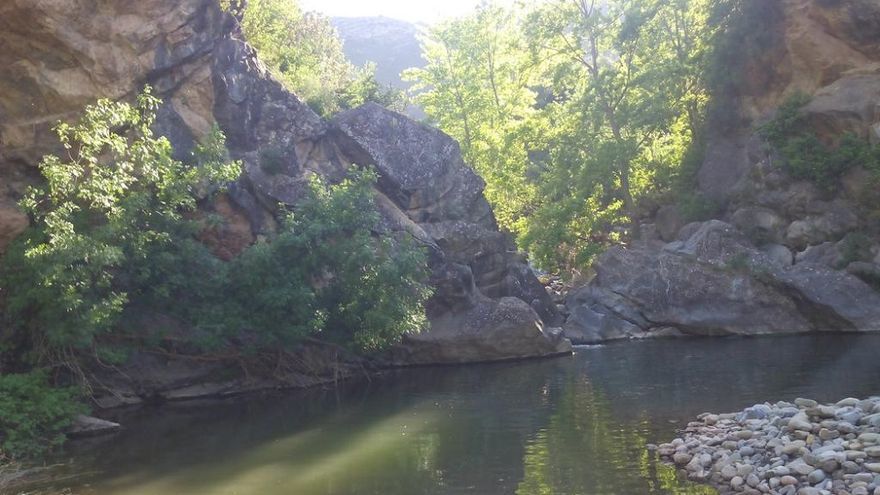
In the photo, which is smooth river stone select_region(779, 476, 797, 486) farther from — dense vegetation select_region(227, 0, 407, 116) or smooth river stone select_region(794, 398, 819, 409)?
dense vegetation select_region(227, 0, 407, 116)

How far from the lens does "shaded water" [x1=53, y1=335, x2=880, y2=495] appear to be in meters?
14.0

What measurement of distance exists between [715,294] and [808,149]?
7.47 m

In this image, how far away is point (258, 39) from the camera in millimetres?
37844

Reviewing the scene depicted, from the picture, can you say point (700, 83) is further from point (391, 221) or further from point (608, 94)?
point (391, 221)

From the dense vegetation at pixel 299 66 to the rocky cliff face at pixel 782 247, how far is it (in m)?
14.0

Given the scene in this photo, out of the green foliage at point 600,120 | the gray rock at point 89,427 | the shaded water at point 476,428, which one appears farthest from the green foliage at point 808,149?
the gray rock at point 89,427

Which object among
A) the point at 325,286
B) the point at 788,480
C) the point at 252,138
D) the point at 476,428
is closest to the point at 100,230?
the point at 325,286

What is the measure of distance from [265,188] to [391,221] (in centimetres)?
475

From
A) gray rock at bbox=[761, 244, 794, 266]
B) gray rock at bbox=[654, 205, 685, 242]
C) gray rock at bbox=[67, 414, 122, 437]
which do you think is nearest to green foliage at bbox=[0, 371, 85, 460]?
gray rock at bbox=[67, 414, 122, 437]

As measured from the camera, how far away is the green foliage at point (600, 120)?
1642 inches

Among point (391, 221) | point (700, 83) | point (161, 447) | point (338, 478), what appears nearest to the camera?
point (338, 478)

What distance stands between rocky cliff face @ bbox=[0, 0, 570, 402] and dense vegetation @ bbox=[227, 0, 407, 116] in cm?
353

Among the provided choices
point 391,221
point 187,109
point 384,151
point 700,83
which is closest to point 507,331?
point 391,221

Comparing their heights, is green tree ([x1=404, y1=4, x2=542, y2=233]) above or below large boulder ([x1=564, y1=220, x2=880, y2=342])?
above
